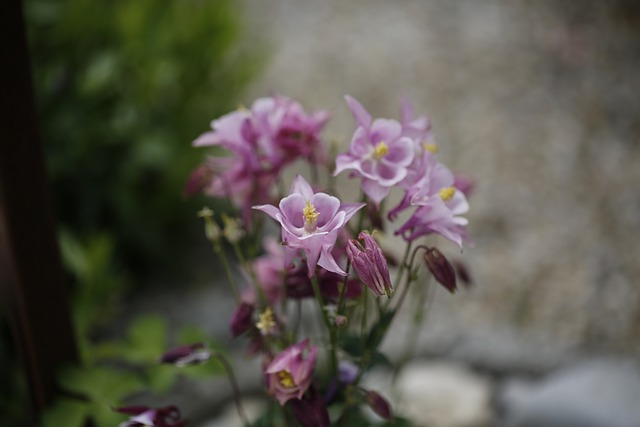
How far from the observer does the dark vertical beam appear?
95cm

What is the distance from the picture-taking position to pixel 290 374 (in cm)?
77

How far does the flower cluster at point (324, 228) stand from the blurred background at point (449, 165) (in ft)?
1.05

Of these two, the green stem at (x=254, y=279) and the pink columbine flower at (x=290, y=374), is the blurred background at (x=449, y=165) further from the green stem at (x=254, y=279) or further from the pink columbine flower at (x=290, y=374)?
the pink columbine flower at (x=290, y=374)

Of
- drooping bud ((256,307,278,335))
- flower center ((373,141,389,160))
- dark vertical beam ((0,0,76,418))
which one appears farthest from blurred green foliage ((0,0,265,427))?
flower center ((373,141,389,160))

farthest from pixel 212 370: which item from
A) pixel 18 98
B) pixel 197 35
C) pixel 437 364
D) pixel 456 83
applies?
pixel 456 83

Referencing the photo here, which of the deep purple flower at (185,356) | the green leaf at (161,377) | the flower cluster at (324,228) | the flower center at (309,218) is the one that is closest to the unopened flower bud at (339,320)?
the flower cluster at (324,228)

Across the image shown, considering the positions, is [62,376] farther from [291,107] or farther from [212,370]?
[291,107]

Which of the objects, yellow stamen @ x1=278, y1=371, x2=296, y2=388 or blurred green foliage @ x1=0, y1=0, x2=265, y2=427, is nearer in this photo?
yellow stamen @ x1=278, y1=371, x2=296, y2=388

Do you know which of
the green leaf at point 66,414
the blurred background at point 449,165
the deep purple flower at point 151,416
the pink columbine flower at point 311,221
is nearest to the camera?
the pink columbine flower at point 311,221

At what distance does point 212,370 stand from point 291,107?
1.44ft

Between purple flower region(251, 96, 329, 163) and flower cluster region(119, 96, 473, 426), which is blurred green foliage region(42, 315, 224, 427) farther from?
purple flower region(251, 96, 329, 163)

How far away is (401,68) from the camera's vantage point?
9.37 feet

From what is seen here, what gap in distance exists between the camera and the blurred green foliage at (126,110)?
1677 millimetres

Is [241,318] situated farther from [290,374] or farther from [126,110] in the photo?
[126,110]
